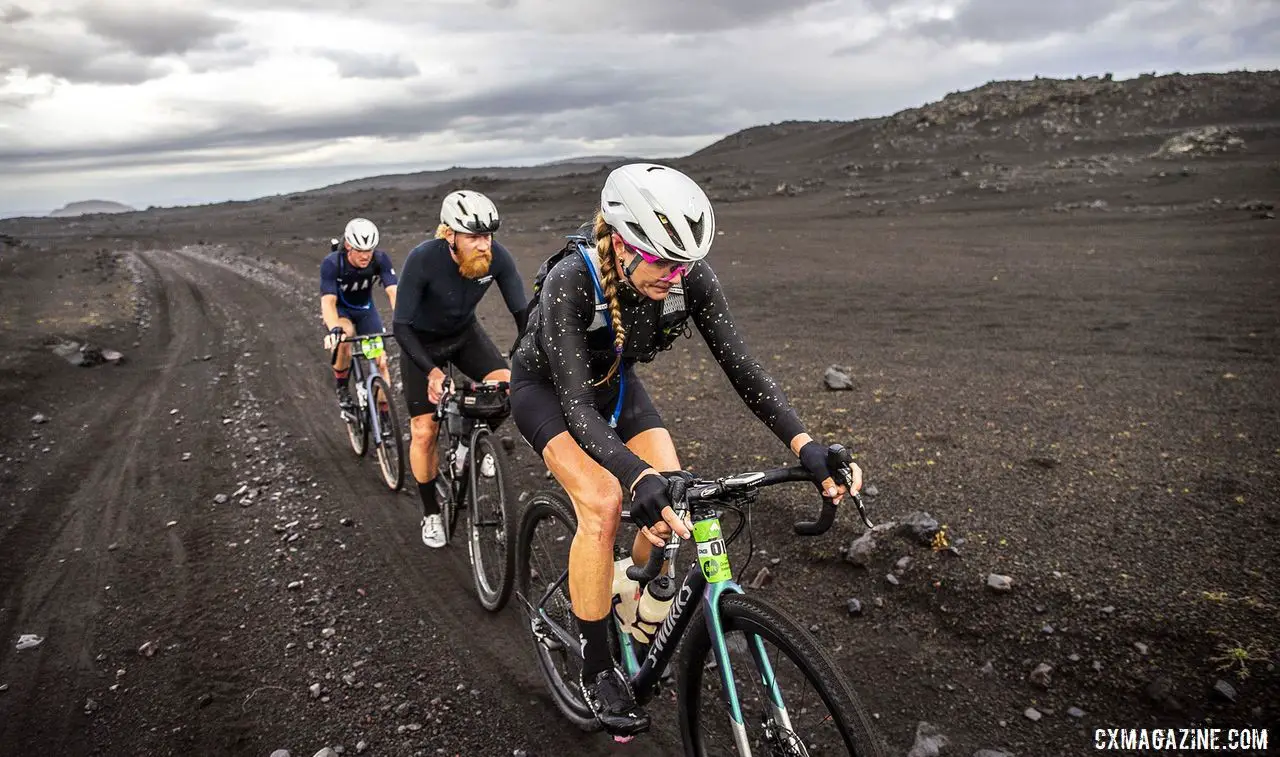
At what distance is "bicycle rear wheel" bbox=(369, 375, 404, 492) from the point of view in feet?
23.0

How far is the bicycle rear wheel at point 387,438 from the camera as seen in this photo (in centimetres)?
702

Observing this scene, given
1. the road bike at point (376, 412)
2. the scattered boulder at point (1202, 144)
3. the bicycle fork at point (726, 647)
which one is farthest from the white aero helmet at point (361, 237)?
the scattered boulder at point (1202, 144)

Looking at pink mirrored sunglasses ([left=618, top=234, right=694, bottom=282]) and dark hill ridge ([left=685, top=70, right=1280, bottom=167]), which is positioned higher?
dark hill ridge ([left=685, top=70, right=1280, bottom=167])

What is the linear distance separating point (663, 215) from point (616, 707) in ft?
7.87

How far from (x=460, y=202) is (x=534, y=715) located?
3779mm

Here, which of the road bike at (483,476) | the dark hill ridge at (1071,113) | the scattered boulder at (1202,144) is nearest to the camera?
the road bike at (483,476)

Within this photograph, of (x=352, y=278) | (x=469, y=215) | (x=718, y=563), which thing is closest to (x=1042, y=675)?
(x=718, y=563)

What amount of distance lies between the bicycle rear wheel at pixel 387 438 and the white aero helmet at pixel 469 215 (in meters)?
2.30

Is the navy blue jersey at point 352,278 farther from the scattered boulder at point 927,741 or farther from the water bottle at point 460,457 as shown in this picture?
the scattered boulder at point 927,741

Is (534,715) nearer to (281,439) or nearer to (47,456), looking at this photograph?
(281,439)

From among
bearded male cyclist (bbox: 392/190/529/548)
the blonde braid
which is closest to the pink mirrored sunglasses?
the blonde braid

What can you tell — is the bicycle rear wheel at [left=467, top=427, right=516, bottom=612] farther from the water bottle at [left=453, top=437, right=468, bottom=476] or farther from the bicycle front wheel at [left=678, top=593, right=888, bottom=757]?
the bicycle front wheel at [left=678, top=593, right=888, bottom=757]

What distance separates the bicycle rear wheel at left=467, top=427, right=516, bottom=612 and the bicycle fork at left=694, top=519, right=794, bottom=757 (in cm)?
209

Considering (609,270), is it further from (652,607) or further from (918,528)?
(918,528)
